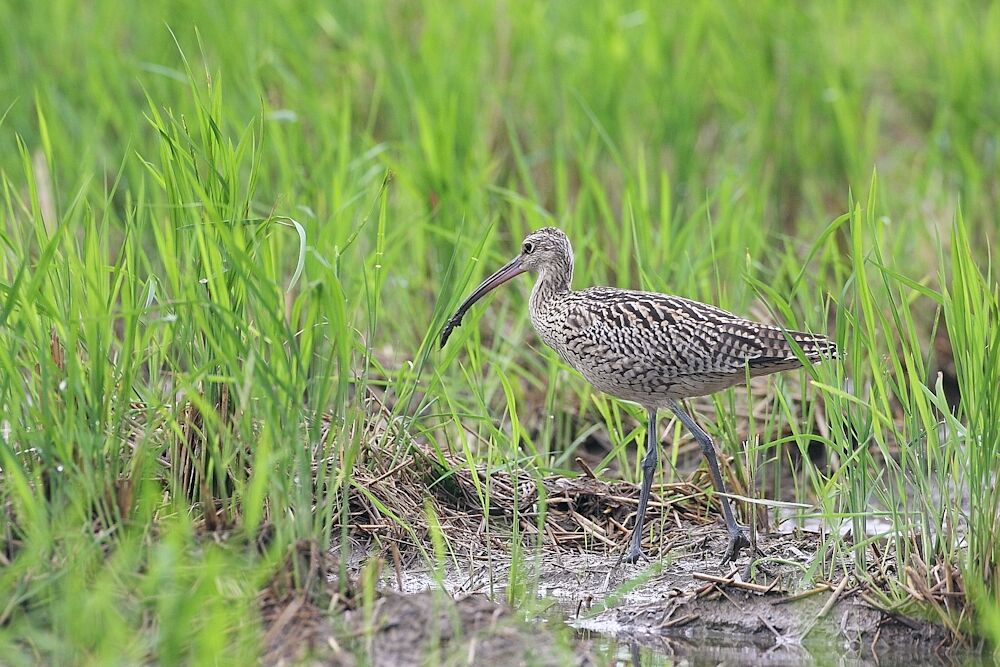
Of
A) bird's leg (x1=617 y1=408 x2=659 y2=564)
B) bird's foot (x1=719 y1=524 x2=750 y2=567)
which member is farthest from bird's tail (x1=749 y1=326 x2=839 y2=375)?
bird's foot (x1=719 y1=524 x2=750 y2=567)

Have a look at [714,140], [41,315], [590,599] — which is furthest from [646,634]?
[714,140]

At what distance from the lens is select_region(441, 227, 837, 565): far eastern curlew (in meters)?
5.68

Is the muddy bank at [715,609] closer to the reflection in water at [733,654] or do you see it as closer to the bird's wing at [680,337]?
the reflection in water at [733,654]

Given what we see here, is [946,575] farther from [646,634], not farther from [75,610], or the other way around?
[75,610]

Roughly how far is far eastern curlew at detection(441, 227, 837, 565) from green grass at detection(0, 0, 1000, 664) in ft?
0.59

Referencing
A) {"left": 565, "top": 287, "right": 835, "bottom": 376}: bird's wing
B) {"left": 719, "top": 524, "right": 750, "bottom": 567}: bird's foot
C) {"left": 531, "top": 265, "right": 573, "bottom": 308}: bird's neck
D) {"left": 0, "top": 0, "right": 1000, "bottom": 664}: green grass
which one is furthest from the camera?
{"left": 531, "top": 265, "right": 573, "bottom": 308}: bird's neck

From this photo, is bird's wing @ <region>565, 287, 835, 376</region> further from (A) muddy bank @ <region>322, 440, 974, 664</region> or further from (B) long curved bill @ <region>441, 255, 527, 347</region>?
(A) muddy bank @ <region>322, 440, 974, 664</region>

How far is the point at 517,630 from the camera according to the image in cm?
457

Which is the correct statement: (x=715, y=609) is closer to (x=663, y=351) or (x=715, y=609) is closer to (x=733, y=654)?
(x=733, y=654)

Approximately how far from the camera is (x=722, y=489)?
584cm

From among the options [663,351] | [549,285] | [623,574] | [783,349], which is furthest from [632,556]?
[549,285]

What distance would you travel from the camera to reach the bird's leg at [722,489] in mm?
5801

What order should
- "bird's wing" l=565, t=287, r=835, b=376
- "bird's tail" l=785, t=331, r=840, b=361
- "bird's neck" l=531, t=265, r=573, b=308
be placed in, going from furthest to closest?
"bird's neck" l=531, t=265, r=573, b=308 < "bird's wing" l=565, t=287, r=835, b=376 < "bird's tail" l=785, t=331, r=840, b=361

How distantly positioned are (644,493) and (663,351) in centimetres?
60
